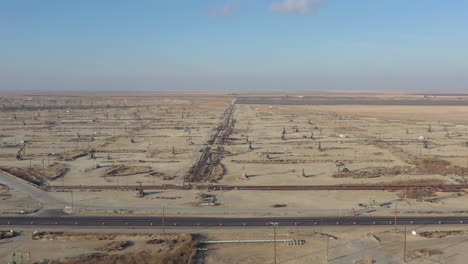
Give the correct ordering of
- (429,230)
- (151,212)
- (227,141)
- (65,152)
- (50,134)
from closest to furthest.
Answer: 1. (429,230)
2. (151,212)
3. (65,152)
4. (227,141)
5. (50,134)

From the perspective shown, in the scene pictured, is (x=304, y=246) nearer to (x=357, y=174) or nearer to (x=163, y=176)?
(x=357, y=174)

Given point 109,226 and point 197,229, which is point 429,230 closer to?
point 197,229

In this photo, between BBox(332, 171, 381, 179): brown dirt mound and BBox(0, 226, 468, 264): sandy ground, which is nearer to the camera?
BBox(0, 226, 468, 264): sandy ground

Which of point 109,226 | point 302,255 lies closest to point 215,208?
point 109,226

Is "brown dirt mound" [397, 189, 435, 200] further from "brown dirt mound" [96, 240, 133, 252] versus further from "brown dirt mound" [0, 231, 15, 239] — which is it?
"brown dirt mound" [0, 231, 15, 239]

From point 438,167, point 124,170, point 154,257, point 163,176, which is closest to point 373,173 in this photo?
point 438,167

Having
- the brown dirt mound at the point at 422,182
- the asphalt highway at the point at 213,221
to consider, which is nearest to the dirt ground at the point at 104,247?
the asphalt highway at the point at 213,221

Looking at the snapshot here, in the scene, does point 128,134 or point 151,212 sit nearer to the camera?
point 151,212

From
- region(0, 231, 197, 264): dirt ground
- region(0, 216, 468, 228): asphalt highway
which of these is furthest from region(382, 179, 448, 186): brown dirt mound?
region(0, 231, 197, 264): dirt ground
